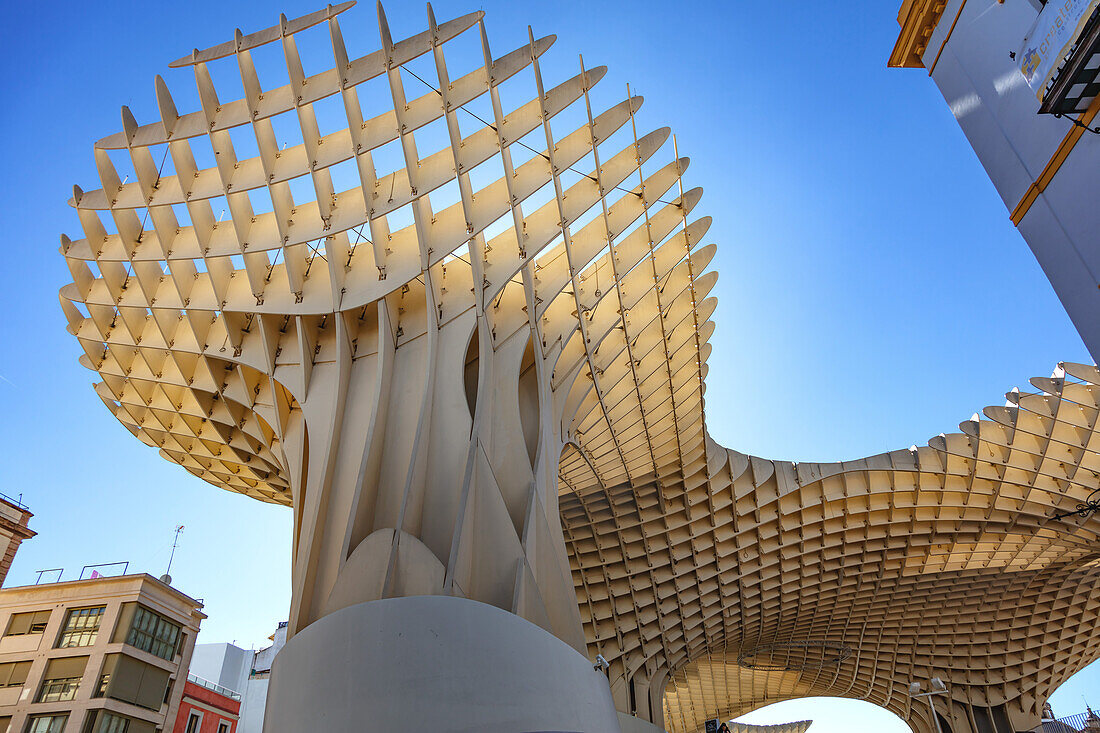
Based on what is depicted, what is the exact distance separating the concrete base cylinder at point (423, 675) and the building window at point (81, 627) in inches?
974

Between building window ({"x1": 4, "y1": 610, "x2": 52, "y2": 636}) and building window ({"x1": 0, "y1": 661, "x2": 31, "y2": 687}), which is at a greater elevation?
building window ({"x1": 4, "y1": 610, "x2": 52, "y2": 636})

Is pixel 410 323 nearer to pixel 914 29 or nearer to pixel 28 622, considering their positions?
pixel 914 29

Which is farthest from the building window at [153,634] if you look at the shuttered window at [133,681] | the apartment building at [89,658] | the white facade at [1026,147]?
the white facade at [1026,147]

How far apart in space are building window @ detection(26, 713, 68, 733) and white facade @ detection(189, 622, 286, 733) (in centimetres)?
2373

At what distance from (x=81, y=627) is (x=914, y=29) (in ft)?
118

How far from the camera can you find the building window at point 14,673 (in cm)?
3009

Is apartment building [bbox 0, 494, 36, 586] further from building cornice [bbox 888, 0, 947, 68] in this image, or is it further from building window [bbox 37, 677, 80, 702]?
building cornice [bbox 888, 0, 947, 68]

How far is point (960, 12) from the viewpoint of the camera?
1097 cm

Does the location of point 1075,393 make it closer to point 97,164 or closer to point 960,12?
point 960,12

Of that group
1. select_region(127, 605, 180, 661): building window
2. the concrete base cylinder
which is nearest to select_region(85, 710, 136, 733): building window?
select_region(127, 605, 180, 661): building window

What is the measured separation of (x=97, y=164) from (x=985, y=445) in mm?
34598

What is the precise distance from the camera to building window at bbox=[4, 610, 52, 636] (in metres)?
31.4

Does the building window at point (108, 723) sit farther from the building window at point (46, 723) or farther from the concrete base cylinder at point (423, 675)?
the concrete base cylinder at point (423, 675)

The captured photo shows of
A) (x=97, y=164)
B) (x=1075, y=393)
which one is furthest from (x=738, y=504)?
(x=97, y=164)
